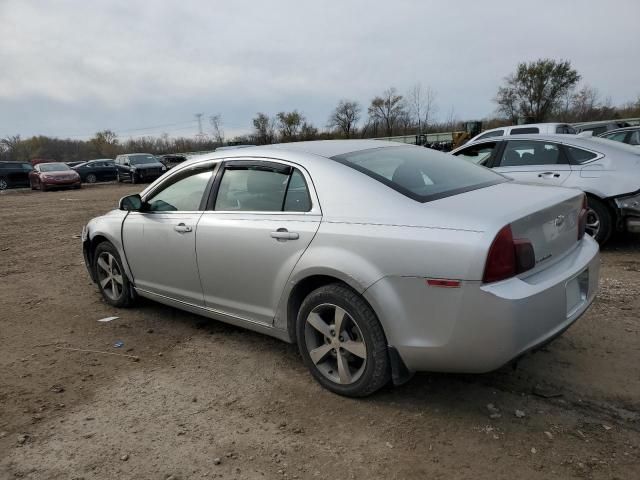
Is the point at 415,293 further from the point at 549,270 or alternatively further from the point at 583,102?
the point at 583,102

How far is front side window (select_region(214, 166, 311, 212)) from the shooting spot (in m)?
3.32

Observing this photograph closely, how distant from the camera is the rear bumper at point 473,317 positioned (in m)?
2.44

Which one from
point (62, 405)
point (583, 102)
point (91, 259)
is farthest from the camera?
point (583, 102)

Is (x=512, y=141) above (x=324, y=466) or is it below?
above

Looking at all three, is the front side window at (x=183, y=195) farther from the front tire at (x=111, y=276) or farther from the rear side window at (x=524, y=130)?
the rear side window at (x=524, y=130)

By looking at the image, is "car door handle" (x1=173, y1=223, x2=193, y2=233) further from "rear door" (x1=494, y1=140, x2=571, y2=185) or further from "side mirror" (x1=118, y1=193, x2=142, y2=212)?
"rear door" (x1=494, y1=140, x2=571, y2=185)

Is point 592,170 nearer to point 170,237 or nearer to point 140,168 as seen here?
point 170,237

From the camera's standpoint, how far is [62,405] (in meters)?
3.25

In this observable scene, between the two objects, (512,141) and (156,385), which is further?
(512,141)

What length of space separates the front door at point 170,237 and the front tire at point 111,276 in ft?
0.98

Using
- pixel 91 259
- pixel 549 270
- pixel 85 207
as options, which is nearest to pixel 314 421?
pixel 549 270

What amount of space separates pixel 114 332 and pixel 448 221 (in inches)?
130

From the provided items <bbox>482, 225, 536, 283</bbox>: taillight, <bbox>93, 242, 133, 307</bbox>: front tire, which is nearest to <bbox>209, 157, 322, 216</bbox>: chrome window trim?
<bbox>482, 225, 536, 283</bbox>: taillight

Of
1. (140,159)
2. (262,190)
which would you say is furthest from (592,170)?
(140,159)
